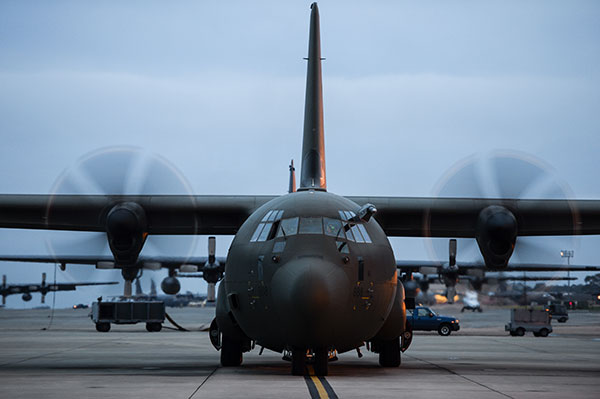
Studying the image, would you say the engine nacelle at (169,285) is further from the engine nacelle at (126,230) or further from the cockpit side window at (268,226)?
the cockpit side window at (268,226)

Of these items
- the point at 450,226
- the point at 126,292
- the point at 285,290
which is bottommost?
the point at 126,292

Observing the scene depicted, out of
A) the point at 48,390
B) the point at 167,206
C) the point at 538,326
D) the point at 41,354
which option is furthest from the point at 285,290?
the point at 538,326

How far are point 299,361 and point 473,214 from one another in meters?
7.10

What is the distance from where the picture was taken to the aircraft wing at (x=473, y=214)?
17859 millimetres

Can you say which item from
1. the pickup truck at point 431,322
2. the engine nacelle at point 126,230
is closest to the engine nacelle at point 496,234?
the engine nacelle at point 126,230

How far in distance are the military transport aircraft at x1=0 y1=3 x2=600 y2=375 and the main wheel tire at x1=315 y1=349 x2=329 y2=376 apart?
0.8 inches

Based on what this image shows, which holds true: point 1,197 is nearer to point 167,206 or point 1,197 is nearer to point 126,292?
point 167,206

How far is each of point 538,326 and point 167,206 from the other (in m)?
29.5

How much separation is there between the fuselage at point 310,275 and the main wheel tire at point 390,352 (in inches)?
96.4

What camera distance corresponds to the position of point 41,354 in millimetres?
21266

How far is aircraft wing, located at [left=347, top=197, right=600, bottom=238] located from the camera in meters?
17.9

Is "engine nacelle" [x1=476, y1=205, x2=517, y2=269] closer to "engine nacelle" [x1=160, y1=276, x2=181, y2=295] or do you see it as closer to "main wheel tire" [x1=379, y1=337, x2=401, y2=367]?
"main wheel tire" [x1=379, y1=337, x2=401, y2=367]

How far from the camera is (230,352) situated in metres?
15.6

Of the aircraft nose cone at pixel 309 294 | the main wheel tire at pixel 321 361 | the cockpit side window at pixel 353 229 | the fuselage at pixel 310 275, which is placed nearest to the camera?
the aircraft nose cone at pixel 309 294
